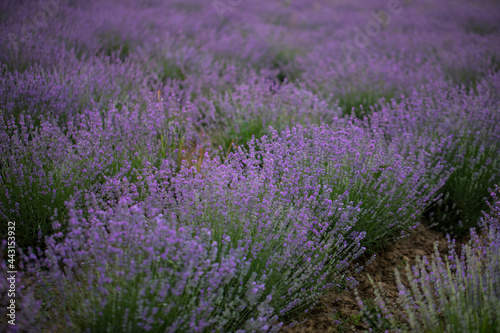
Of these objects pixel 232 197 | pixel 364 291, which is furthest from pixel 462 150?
pixel 232 197

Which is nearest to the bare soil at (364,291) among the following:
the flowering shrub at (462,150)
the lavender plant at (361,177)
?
the lavender plant at (361,177)

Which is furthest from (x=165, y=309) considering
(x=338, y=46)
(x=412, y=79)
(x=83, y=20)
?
(x=338, y=46)

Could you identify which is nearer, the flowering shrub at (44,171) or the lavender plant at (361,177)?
the flowering shrub at (44,171)

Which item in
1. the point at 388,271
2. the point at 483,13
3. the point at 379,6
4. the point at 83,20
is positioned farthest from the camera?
the point at 379,6

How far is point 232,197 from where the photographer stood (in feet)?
6.48

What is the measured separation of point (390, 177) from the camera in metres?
2.53

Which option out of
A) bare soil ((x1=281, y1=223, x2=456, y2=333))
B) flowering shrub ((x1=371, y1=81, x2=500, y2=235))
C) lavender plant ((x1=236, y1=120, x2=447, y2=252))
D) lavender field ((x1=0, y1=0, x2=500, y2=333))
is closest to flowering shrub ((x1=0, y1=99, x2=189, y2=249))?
lavender field ((x1=0, y1=0, x2=500, y2=333))

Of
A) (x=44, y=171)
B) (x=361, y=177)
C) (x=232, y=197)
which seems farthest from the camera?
(x=361, y=177)

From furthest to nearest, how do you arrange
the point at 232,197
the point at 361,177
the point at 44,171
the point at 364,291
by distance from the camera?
the point at 361,177 < the point at 364,291 < the point at 44,171 < the point at 232,197

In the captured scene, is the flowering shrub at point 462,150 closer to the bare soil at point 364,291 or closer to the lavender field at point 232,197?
the lavender field at point 232,197

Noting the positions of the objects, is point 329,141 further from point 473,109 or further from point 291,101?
point 473,109

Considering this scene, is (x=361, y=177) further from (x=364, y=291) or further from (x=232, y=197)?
(x=232, y=197)

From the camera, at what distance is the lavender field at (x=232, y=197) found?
1.50 meters

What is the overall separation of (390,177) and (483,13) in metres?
9.81
